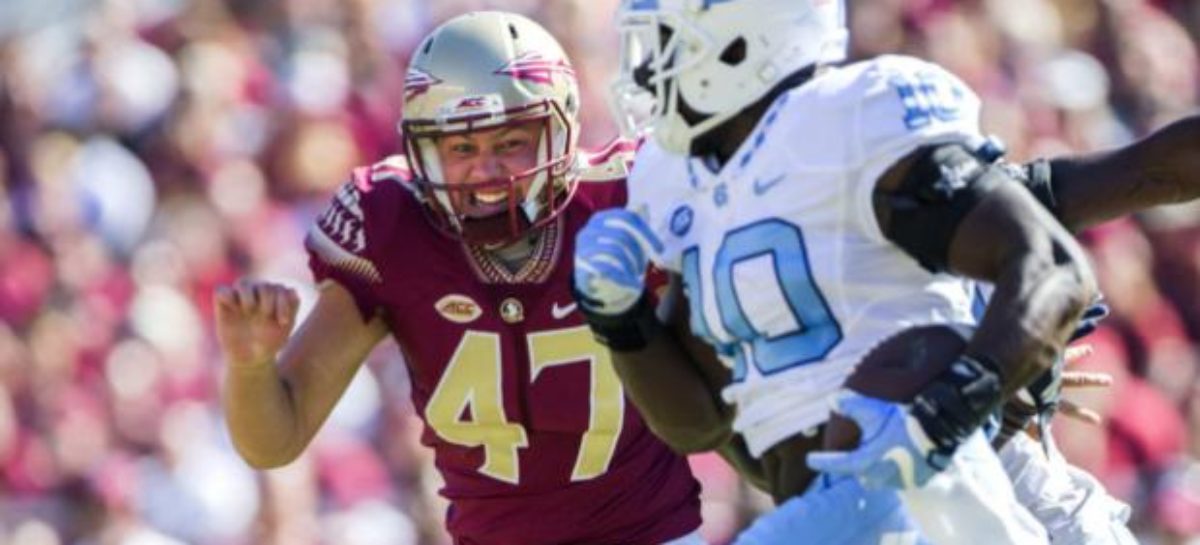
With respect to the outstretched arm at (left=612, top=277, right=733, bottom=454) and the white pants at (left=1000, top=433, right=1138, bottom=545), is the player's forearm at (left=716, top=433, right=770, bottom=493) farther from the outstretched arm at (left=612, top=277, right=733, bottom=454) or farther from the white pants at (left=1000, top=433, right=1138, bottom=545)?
the white pants at (left=1000, top=433, right=1138, bottom=545)

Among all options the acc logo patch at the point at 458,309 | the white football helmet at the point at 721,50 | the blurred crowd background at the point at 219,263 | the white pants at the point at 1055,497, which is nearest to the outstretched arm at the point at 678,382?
the white football helmet at the point at 721,50

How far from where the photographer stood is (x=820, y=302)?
172 inches

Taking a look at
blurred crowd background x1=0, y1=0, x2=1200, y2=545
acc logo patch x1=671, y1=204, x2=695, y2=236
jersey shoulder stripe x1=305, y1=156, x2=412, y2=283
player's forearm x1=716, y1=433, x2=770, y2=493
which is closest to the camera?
acc logo patch x1=671, y1=204, x2=695, y2=236

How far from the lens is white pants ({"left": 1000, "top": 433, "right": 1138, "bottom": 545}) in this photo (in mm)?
5086

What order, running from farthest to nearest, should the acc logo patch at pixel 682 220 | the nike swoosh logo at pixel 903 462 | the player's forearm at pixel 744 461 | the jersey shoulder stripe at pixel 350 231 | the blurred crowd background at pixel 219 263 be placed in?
the blurred crowd background at pixel 219 263 → the jersey shoulder stripe at pixel 350 231 → the player's forearm at pixel 744 461 → the acc logo patch at pixel 682 220 → the nike swoosh logo at pixel 903 462

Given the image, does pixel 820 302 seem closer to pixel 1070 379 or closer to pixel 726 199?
pixel 726 199

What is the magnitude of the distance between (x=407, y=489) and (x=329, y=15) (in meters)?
1.65

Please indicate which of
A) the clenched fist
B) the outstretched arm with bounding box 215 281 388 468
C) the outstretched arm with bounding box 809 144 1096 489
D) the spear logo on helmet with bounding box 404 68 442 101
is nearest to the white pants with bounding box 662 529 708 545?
the outstretched arm with bounding box 215 281 388 468

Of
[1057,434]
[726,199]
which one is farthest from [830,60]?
[1057,434]

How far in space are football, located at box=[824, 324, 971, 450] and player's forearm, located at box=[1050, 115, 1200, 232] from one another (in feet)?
Answer: 2.26

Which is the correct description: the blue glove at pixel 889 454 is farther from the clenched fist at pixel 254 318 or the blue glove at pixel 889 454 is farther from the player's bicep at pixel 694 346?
the clenched fist at pixel 254 318

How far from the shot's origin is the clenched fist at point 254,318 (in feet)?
16.6

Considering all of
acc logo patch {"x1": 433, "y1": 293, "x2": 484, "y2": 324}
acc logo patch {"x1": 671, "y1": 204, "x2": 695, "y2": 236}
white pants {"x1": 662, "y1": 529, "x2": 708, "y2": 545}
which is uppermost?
acc logo patch {"x1": 671, "y1": 204, "x2": 695, "y2": 236}

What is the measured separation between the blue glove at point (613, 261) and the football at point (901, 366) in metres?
0.43
